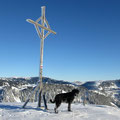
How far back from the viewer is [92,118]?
332 inches

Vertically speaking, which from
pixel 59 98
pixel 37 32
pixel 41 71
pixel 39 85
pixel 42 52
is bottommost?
pixel 59 98

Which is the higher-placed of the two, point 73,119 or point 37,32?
point 37,32

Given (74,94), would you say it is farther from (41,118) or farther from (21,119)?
(21,119)

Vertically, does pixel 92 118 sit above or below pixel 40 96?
below

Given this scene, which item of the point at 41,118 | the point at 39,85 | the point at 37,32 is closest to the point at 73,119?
the point at 41,118

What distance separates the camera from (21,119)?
7906mm

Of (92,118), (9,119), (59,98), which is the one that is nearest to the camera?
(9,119)

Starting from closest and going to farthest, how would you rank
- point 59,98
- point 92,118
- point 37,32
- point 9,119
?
point 9,119, point 92,118, point 59,98, point 37,32

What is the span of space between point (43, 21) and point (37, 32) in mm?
1083

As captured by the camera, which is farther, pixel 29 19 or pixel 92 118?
pixel 29 19

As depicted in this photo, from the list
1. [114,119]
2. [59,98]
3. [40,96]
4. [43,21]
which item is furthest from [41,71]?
[114,119]

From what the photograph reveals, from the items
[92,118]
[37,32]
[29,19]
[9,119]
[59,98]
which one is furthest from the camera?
[37,32]

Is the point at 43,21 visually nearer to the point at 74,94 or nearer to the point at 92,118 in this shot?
the point at 74,94

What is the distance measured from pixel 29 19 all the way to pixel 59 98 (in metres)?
6.12
